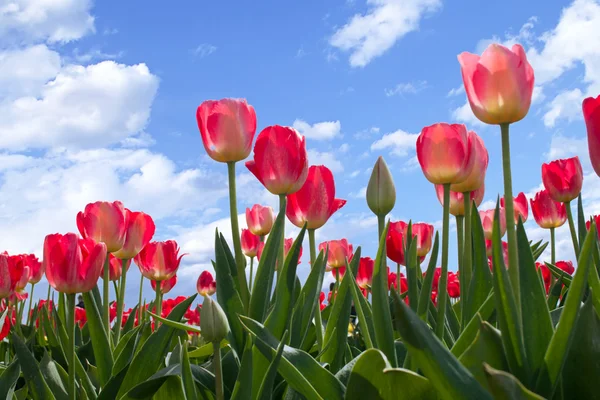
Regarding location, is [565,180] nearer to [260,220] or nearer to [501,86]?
[260,220]

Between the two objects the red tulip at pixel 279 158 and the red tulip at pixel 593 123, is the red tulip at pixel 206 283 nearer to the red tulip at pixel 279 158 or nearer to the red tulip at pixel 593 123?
the red tulip at pixel 279 158

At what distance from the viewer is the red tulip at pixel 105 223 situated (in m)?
2.13

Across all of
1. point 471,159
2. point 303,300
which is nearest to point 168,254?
point 303,300

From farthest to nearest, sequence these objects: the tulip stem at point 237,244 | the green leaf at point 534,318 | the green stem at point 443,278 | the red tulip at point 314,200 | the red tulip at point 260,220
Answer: the red tulip at point 260,220 < the red tulip at point 314,200 < the tulip stem at point 237,244 < the green stem at point 443,278 < the green leaf at point 534,318

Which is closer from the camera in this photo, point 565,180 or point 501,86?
point 501,86

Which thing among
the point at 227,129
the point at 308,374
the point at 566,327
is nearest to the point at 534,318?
the point at 566,327

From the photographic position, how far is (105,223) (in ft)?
7.00

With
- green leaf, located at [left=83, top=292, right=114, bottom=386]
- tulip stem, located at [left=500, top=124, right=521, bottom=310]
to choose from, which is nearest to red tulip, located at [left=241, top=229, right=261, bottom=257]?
green leaf, located at [left=83, top=292, right=114, bottom=386]

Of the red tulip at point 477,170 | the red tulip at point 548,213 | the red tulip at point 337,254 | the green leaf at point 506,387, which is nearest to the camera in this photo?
the green leaf at point 506,387

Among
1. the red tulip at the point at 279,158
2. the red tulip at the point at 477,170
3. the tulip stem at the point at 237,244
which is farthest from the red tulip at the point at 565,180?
the tulip stem at the point at 237,244

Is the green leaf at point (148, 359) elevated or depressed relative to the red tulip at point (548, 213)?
depressed

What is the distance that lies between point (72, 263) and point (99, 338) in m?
0.34

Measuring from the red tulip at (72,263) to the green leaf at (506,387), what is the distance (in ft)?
4.00

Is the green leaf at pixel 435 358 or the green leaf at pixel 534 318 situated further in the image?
the green leaf at pixel 534 318
